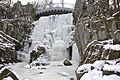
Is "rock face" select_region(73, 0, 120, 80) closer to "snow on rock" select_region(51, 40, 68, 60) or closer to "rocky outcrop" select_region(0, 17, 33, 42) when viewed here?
"snow on rock" select_region(51, 40, 68, 60)

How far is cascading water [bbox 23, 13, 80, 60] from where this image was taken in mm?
18617

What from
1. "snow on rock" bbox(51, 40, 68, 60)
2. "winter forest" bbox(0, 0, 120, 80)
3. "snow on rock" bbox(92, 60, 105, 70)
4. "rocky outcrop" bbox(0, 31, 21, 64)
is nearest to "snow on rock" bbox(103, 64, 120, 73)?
"winter forest" bbox(0, 0, 120, 80)

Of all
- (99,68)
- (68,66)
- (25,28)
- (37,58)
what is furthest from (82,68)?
(25,28)

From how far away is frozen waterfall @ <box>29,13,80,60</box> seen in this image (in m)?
18.6

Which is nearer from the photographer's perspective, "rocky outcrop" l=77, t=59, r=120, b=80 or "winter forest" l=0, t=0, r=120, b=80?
"rocky outcrop" l=77, t=59, r=120, b=80

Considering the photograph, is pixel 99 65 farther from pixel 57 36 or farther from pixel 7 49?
pixel 57 36

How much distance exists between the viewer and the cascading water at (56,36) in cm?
1862

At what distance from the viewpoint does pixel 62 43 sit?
63.2ft

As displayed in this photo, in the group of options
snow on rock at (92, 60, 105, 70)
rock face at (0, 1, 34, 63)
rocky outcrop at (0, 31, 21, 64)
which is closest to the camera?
snow on rock at (92, 60, 105, 70)

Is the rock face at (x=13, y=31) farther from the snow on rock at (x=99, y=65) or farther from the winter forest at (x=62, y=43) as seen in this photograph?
the snow on rock at (x=99, y=65)

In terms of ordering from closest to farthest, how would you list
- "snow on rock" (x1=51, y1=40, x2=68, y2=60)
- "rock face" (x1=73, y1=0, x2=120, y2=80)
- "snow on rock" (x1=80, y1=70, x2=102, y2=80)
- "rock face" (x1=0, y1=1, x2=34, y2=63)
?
"snow on rock" (x1=80, y1=70, x2=102, y2=80)
"rock face" (x1=73, y1=0, x2=120, y2=80)
"rock face" (x1=0, y1=1, x2=34, y2=63)
"snow on rock" (x1=51, y1=40, x2=68, y2=60)

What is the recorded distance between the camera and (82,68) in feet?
32.0

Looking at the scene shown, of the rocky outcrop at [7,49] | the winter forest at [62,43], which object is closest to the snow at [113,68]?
the winter forest at [62,43]

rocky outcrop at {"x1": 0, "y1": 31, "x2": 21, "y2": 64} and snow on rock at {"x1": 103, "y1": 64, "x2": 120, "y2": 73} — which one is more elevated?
snow on rock at {"x1": 103, "y1": 64, "x2": 120, "y2": 73}
